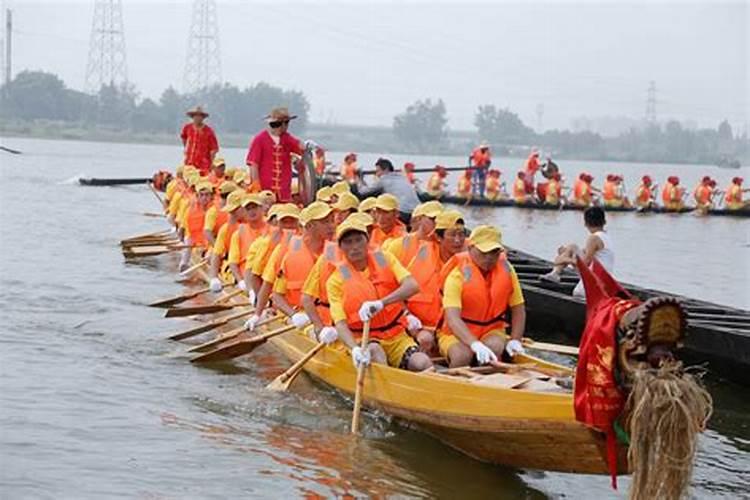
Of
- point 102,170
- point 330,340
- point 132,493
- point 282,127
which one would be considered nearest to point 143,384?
point 330,340

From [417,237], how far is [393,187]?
188 inches

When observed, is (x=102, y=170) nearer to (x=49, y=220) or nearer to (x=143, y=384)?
(x=49, y=220)

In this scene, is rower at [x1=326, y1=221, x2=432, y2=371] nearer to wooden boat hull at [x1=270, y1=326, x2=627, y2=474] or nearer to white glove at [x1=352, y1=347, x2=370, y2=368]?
white glove at [x1=352, y1=347, x2=370, y2=368]

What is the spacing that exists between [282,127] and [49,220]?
15971 mm

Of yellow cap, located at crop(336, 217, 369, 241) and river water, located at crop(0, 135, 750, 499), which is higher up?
yellow cap, located at crop(336, 217, 369, 241)

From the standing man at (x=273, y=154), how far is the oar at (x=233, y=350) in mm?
3737

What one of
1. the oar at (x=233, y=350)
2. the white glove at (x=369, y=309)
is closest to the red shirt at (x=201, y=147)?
the oar at (x=233, y=350)

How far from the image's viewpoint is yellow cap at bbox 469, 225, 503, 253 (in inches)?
363

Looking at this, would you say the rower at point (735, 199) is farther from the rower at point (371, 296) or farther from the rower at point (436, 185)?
the rower at point (371, 296)

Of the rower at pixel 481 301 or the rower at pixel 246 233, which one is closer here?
the rower at pixel 481 301

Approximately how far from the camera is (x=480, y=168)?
4084cm

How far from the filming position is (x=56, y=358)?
12594mm

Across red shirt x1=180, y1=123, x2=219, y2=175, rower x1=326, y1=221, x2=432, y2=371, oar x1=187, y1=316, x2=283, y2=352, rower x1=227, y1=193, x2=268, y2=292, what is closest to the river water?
oar x1=187, y1=316, x2=283, y2=352

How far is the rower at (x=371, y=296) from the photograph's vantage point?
9578 millimetres
